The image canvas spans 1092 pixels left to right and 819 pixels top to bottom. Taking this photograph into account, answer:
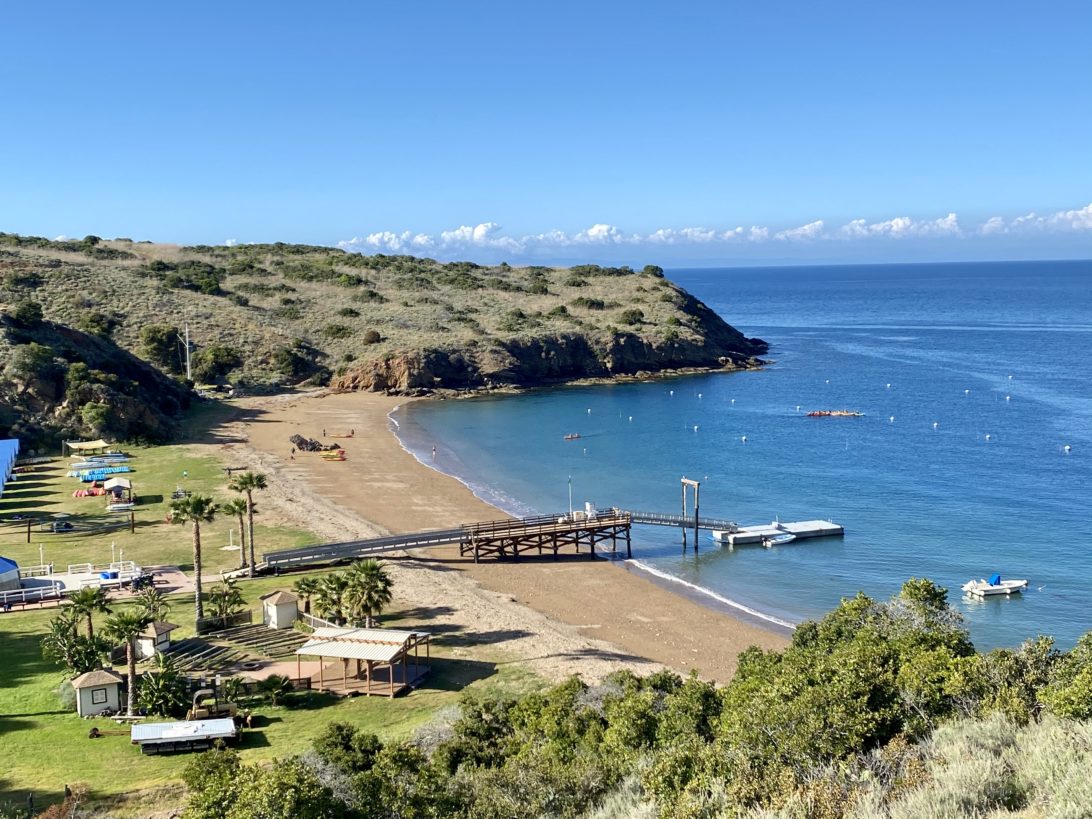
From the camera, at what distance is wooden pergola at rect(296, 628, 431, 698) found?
25.1 metres

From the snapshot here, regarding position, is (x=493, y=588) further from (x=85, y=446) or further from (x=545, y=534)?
(x=85, y=446)

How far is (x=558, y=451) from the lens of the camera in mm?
63531

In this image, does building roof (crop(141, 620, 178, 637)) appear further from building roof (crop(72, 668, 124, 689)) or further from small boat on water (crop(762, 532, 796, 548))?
small boat on water (crop(762, 532, 796, 548))

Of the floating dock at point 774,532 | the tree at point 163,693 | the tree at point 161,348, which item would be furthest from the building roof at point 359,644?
the tree at point 161,348

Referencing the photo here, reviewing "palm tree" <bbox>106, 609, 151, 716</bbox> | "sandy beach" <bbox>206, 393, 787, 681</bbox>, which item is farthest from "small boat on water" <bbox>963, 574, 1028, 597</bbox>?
"palm tree" <bbox>106, 609, 151, 716</bbox>

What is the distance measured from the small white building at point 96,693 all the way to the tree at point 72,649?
1.10 metres

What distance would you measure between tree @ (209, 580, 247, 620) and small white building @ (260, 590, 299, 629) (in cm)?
102

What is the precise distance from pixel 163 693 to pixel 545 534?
20.9 meters

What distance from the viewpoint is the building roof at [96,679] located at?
2266cm

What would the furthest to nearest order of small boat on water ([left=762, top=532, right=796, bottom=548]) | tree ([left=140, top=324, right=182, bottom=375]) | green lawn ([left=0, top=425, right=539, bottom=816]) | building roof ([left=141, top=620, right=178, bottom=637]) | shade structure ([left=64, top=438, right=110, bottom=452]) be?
tree ([left=140, top=324, right=182, bottom=375]) → shade structure ([left=64, top=438, right=110, bottom=452]) → small boat on water ([left=762, top=532, right=796, bottom=548]) → building roof ([left=141, top=620, right=178, bottom=637]) → green lawn ([left=0, top=425, right=539, bottom=816])

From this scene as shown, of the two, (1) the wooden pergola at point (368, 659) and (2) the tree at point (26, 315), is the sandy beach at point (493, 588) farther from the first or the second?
(2) the tree at point (26, 315)

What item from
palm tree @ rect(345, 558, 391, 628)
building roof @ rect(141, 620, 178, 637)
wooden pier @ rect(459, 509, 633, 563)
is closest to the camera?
building roof @ rect(141, 620, 178, 637)

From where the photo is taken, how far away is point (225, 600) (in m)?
29.1

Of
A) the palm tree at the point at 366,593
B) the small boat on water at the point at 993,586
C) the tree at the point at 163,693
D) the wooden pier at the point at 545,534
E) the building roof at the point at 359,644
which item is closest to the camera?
the tree at the point at 163,693
